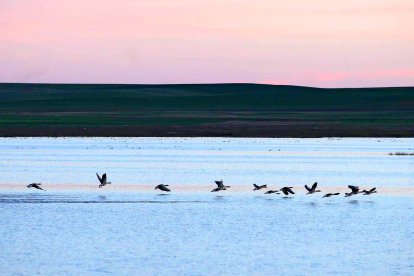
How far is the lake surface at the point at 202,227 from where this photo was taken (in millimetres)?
18359

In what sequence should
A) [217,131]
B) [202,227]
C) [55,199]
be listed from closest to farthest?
[202,227]
[55,199]
[217,131]

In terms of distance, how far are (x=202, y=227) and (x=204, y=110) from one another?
92.6 meters

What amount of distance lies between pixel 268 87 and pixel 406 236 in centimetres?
11528

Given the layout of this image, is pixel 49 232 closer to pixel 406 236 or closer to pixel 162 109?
pixel 406 236

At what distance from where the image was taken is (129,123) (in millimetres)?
89875

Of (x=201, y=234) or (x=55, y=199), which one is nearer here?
(x=201, y=234)

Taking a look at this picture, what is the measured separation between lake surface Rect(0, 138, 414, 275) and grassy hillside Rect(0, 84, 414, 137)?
4060 cm

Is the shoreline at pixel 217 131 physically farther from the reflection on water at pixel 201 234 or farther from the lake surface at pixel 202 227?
the reflection on water at pixel 201 234

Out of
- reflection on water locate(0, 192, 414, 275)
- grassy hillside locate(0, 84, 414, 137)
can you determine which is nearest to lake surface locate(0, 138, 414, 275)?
reflection on water locate(0, 192, 414, 275)

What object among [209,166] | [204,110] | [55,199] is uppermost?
[204,110]

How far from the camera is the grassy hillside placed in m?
82.2

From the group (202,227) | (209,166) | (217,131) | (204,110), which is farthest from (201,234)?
(204,110)

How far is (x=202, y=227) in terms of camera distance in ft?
76.1

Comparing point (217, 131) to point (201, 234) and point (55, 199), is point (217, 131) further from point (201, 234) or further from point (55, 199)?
point (201, 234)
